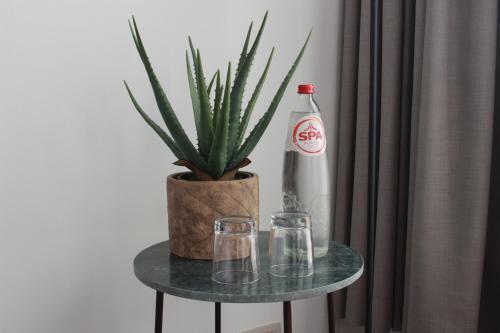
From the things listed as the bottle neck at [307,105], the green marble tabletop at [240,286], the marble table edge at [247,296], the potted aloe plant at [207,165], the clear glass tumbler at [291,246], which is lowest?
the marble table edge at [247,296]

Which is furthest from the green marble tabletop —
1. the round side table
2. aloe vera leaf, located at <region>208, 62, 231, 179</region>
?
aloe vera leaf, located at <region>208, 62, 231, 179</region>

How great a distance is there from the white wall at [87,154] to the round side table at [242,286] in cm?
22

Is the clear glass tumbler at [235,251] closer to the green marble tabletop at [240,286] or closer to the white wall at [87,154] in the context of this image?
the green marble tabletop at [240,286]

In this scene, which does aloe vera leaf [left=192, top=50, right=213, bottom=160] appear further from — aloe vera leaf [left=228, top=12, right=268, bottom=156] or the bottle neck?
the bottle neck

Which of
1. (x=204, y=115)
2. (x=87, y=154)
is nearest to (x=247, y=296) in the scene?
(x=204, y=115)

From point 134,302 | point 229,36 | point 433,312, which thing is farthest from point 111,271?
point 433,312

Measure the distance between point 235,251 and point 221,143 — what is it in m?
0.19

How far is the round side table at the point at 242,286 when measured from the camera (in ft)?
2.72

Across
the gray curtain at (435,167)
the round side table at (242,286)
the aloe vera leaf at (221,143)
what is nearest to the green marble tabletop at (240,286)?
the round side table at (242,286)

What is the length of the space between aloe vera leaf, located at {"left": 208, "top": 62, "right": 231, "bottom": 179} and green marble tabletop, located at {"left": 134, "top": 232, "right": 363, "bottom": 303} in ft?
0.55

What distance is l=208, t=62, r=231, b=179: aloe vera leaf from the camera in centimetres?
95

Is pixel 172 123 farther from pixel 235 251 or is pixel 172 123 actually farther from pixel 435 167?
pixel 435 167

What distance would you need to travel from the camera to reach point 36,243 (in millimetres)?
1130

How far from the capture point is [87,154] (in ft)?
3.88
